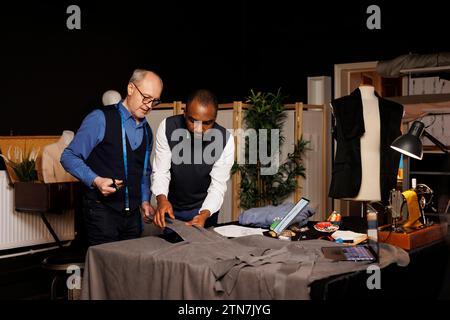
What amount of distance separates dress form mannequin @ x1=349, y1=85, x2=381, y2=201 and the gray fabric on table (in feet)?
5.25

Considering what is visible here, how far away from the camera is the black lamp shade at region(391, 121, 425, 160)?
2.73 m

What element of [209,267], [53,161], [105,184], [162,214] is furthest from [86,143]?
[53,161]

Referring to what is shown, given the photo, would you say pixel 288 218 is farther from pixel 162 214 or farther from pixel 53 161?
pixel 53 161

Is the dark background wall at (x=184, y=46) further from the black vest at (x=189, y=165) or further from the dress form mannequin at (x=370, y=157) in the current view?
the dress form mannequin at (x=370, y=157)

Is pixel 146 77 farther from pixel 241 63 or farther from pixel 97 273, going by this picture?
pixel 241 63

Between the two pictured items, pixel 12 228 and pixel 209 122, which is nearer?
pixel 209 122

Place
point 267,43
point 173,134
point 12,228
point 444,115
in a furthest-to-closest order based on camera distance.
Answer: point 267,43
point 444,115
point 12,228
point 173,134

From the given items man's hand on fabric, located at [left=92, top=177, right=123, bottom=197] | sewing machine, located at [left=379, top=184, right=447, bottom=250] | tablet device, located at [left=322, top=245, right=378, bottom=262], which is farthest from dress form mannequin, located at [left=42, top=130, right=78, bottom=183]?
tablet device, located at [left=322, top=245, right=378, bottom=262]

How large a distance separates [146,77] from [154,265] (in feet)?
3.62

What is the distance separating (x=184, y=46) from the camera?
7566 mm

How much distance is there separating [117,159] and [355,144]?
1800 mm

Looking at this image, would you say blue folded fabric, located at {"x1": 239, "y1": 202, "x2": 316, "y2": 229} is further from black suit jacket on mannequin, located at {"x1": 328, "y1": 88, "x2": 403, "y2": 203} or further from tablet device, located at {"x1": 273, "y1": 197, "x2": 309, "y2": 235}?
black suit jacket on mannequin, located at {"x1": 328, "y1": 88, "x2": 403, "y2": 203}

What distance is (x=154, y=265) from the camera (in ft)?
7.18

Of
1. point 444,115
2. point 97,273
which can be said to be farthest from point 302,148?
point 97,273
